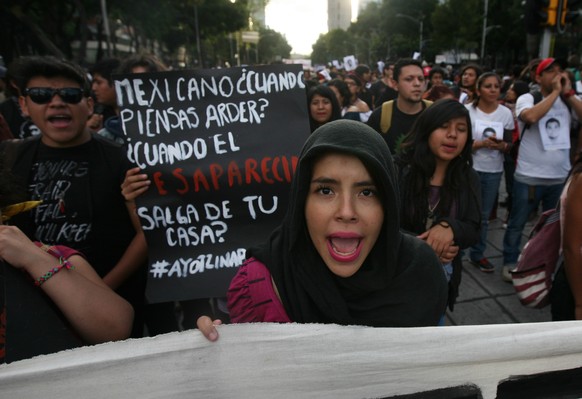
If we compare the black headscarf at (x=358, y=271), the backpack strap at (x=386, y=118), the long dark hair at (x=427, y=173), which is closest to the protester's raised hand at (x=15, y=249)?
the black headscarf at (x=358, y=271)

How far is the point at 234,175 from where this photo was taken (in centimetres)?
218

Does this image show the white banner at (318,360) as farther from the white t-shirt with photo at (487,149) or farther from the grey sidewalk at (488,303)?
the white t-shirt with photo at (487,149)

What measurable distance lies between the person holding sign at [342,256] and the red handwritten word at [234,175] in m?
0.81

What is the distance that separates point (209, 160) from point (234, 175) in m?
0.15

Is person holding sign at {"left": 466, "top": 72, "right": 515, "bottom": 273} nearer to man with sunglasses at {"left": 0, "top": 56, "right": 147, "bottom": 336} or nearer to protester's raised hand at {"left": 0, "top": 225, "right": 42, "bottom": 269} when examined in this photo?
man with sunglasses at {"left": 0, "top": 56, "right": 147, "bottom": 336}

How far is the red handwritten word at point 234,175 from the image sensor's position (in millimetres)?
2152

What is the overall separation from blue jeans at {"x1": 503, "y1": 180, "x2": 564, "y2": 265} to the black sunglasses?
379cm

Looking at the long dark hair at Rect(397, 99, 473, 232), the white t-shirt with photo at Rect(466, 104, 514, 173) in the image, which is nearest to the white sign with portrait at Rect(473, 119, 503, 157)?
the white t-shirt with photo at Rect(466, 104, 514, 173)

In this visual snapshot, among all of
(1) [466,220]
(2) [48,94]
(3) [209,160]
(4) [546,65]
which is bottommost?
(1) [466,220]

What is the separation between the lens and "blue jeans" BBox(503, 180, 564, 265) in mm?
3953

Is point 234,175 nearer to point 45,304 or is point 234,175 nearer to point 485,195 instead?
point 45,304

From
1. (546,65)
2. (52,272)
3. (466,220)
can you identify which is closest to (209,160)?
→ (52,272)

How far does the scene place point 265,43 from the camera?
88.2 metres

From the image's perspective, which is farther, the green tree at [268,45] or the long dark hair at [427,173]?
the green tree at [268,45]
